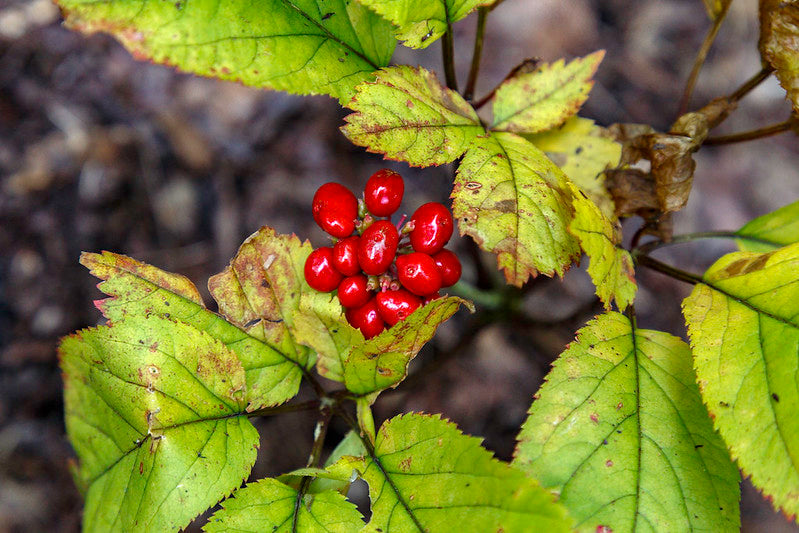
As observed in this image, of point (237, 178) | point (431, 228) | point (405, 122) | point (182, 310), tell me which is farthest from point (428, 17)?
point (237, 178)

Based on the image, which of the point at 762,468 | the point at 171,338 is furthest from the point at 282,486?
the point at 762,468

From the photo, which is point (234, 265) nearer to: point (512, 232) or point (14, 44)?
point (512, 232)

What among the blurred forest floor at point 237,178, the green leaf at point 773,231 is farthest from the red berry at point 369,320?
the blurred forest floor at point 237,178

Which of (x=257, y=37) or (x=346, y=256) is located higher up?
(x=257, y=37)

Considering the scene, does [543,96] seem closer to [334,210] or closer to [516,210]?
[516,210]

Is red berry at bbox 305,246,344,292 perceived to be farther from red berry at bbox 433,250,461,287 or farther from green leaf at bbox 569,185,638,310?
green leaf at bbox 569,185,638,310

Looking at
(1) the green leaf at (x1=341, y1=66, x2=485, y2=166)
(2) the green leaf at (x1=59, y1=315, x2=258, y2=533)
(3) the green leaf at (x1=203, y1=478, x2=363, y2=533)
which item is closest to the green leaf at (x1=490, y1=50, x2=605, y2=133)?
(1) the green leaf at (x1=341, y1=66, x2=485, y2=166)

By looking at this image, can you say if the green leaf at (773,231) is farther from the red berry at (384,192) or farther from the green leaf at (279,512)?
the green leaf at (279,512)
